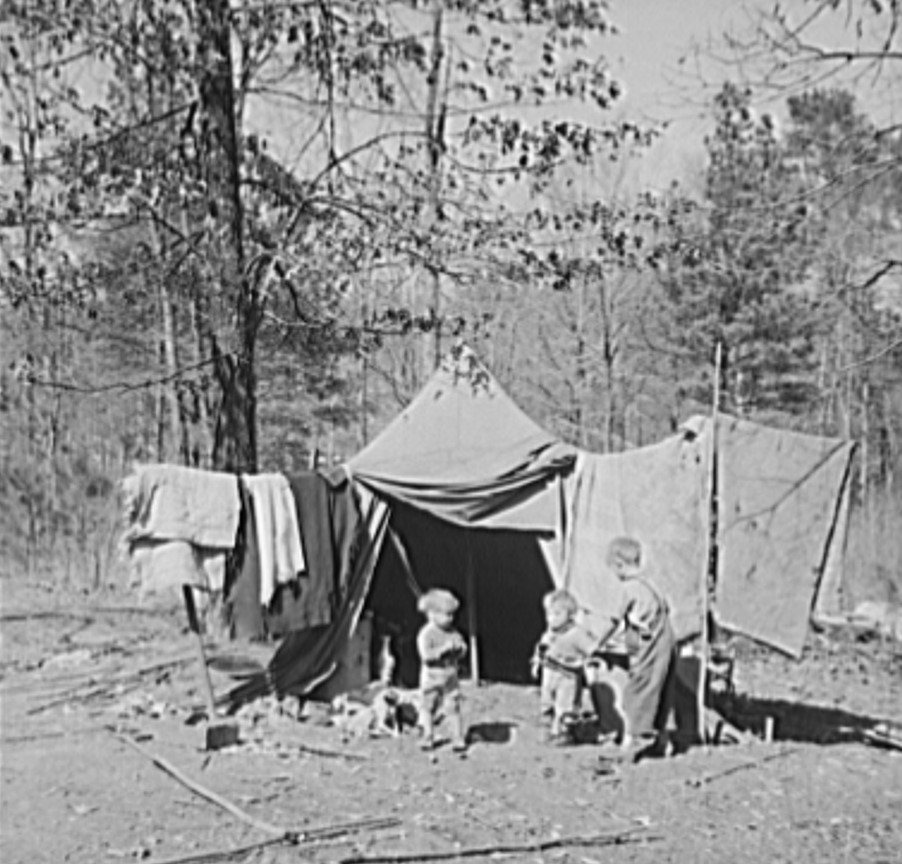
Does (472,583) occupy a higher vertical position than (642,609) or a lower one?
lower

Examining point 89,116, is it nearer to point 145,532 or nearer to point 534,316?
point 145,532

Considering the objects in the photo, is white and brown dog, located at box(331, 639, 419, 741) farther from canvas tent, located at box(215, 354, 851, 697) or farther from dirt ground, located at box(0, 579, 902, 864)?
canvas tent, located at box(215, 354, 851, 697)

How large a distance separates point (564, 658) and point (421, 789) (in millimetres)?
1485

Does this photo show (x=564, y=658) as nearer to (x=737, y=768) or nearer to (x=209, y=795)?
(x=737, y=768)

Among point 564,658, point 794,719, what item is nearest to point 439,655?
point 564,658

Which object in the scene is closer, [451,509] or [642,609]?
[642,609]

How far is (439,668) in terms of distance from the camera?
8156 millimetres

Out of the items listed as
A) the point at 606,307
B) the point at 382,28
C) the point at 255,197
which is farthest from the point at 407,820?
the point at 606,307

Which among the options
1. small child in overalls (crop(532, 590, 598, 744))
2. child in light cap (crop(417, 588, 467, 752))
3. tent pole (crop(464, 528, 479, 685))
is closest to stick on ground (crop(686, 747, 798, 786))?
small child in overalls (crop(532, 590, 598, 744))

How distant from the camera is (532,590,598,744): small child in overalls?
818 cm

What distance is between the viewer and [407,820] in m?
6.46

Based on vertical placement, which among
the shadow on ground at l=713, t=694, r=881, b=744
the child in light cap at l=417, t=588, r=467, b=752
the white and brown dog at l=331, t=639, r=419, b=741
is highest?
the child in light cap at l=417, t=588, r=467, b=752

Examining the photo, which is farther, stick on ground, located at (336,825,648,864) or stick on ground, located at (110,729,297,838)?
stick on ground, located at (110,729,297,838)

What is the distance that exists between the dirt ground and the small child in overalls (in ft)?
0.69
